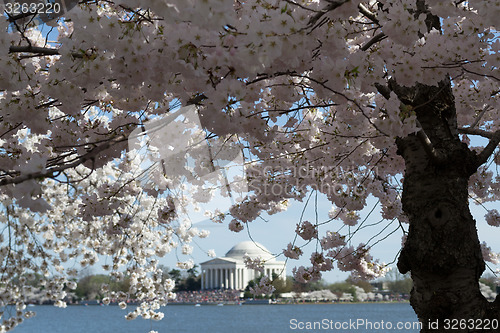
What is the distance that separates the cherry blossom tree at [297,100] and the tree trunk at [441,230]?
0.01m

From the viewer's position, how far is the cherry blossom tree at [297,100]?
7.98ft

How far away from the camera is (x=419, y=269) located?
3.94 m

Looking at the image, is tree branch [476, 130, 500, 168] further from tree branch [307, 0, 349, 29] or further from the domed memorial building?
the domed memorial building

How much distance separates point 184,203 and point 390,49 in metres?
6.76

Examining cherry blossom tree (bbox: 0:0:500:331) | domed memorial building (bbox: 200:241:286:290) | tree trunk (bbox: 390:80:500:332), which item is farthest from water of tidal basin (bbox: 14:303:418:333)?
tree trunk (bbox: 390:80:500:332)

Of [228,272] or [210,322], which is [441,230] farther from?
[228,272]

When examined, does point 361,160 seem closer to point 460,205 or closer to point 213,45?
point 460,205

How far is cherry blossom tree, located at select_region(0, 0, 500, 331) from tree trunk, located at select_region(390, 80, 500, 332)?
11 millimetres

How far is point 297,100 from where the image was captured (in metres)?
3.66

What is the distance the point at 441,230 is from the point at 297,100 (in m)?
1.50

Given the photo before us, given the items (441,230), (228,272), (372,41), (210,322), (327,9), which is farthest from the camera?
(228,272)

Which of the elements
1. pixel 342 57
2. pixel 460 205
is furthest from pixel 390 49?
pixel 460 205

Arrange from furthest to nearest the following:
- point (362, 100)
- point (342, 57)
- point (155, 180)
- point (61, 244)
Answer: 1. point (61, 244)
2. point (155, 180)
3. point (362, 100)
4. point (342, 57)

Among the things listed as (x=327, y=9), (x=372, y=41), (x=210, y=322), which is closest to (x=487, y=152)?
(x=372, y=41)
